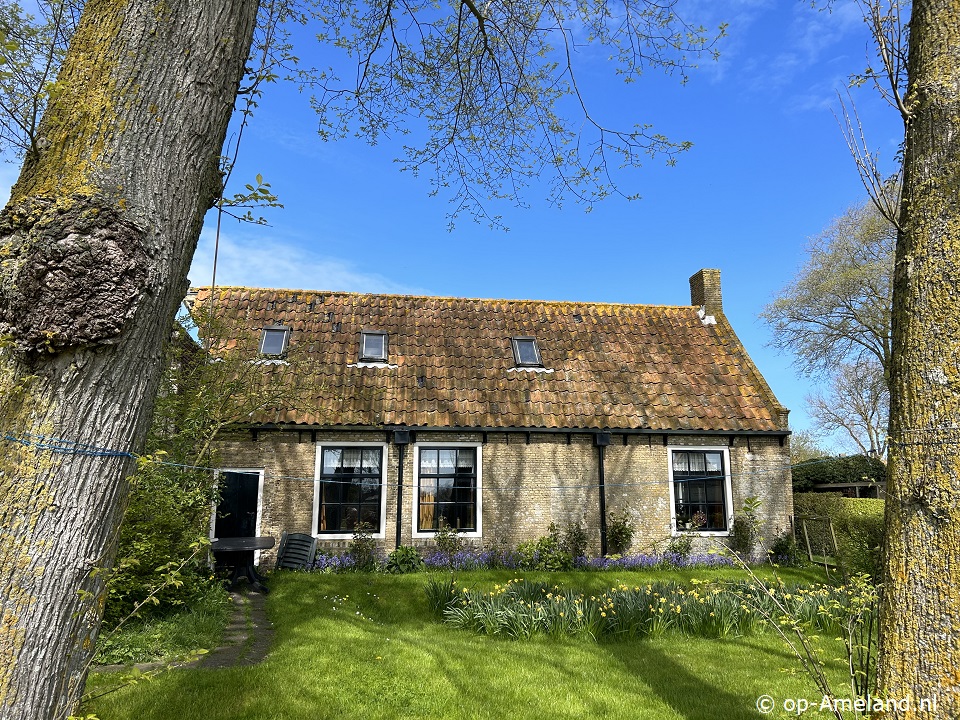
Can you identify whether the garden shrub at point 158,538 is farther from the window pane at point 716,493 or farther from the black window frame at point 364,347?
the window pane at point 716,493

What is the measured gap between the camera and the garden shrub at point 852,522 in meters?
11.0

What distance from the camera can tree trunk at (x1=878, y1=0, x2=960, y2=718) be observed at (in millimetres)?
2943

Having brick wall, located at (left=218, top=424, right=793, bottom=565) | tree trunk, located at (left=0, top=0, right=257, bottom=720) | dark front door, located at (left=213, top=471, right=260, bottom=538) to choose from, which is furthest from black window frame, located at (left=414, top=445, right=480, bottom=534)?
tree trunk, located at (left=0, top=0, right=257, bottom=720)

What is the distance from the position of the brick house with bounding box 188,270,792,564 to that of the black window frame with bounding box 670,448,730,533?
4cm

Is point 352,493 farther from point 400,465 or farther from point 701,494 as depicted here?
point 701,494

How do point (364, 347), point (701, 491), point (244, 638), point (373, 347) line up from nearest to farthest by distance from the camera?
point (244, 638)
point (701, 491)
point (364, 347)
point (373, 347)

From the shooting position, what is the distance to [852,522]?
12984 millimetres

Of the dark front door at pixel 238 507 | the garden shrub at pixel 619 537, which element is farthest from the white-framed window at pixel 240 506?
the garden shrub at pixel 619 537

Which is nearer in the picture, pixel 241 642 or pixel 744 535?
pixel 241 642

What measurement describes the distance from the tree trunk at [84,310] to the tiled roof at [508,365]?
9.74 m

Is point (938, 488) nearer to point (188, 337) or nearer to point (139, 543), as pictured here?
point (139, 543)

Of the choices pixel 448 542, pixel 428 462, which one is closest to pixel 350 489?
pixel 428 462

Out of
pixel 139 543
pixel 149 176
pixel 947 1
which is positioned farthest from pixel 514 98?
pixel 139 543

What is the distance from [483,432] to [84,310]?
11.5 metres
